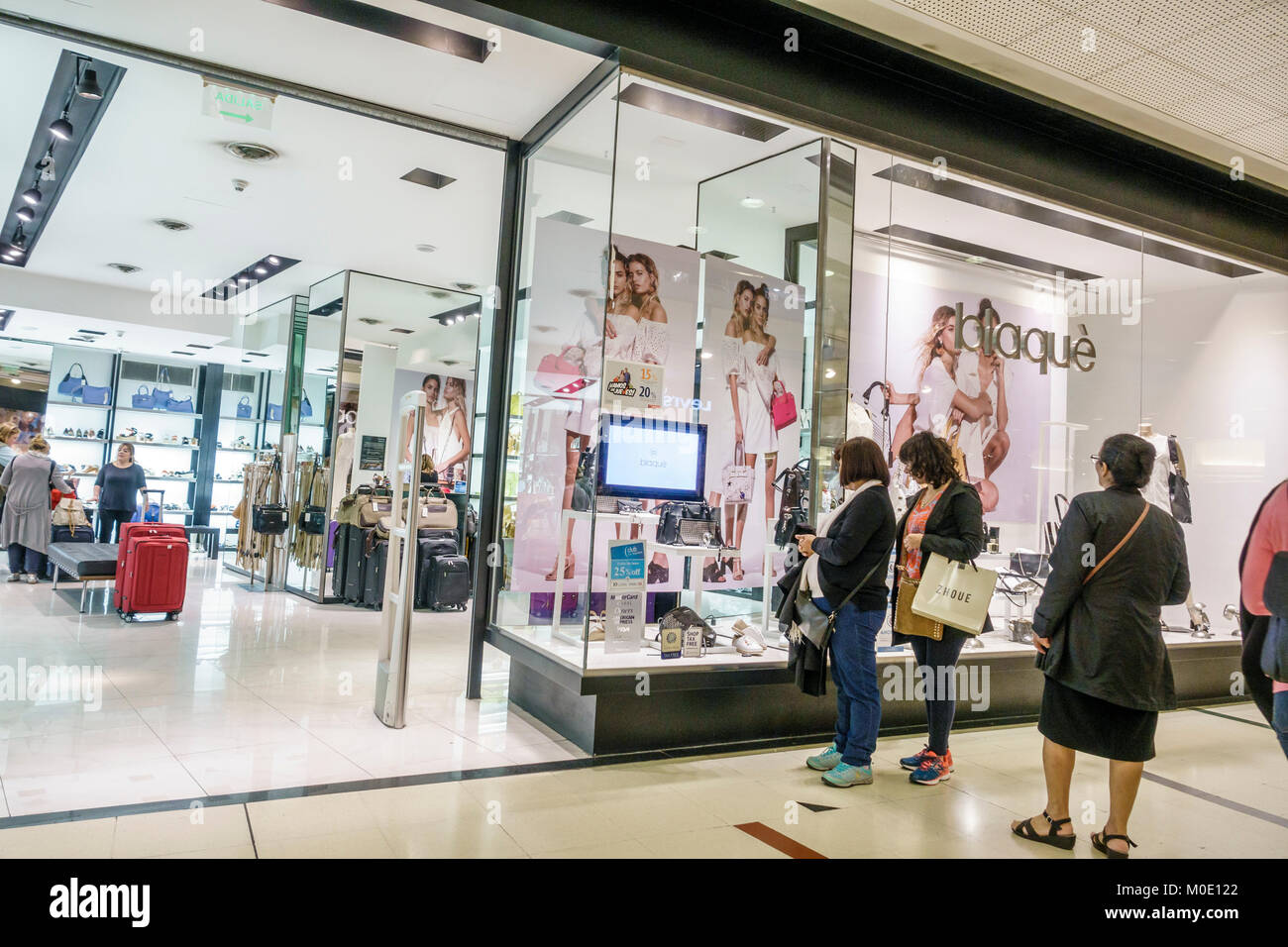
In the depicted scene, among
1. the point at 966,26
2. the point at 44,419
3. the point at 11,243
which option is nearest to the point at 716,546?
the point at 966,26

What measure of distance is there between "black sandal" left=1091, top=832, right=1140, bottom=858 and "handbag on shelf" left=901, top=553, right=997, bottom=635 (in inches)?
35.0

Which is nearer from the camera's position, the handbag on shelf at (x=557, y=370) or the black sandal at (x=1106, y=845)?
the black sandal at (x=1106, y=845)

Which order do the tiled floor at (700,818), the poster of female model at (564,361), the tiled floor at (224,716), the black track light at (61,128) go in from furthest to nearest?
the black track light at (61,128)
the poster of female model at (564,361)
the tiled floor at (224,716)
the tiled floor at (700,818)

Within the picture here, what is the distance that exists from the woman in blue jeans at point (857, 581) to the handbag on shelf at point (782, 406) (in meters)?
1.35

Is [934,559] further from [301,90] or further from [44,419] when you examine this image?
[44,419]

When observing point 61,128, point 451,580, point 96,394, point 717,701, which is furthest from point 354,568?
point 96,394

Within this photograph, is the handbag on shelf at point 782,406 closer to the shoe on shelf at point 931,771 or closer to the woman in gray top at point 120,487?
the shoe on shelf at point 931,771

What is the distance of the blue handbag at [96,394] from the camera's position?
515 inches

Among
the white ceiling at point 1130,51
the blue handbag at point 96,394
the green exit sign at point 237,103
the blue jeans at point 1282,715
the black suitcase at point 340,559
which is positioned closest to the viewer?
the blue jeans at point 1282,715

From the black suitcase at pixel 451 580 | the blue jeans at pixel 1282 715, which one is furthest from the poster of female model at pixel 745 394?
the black suitcase at pixel 451 580

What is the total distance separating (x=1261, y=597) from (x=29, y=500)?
10345 mm

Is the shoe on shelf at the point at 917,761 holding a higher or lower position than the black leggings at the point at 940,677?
lower

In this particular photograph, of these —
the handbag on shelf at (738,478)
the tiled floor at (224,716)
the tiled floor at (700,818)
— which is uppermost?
the handbag on shelf at (738,478)

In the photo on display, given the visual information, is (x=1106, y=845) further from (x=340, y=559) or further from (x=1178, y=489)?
(x=340, y=559)
